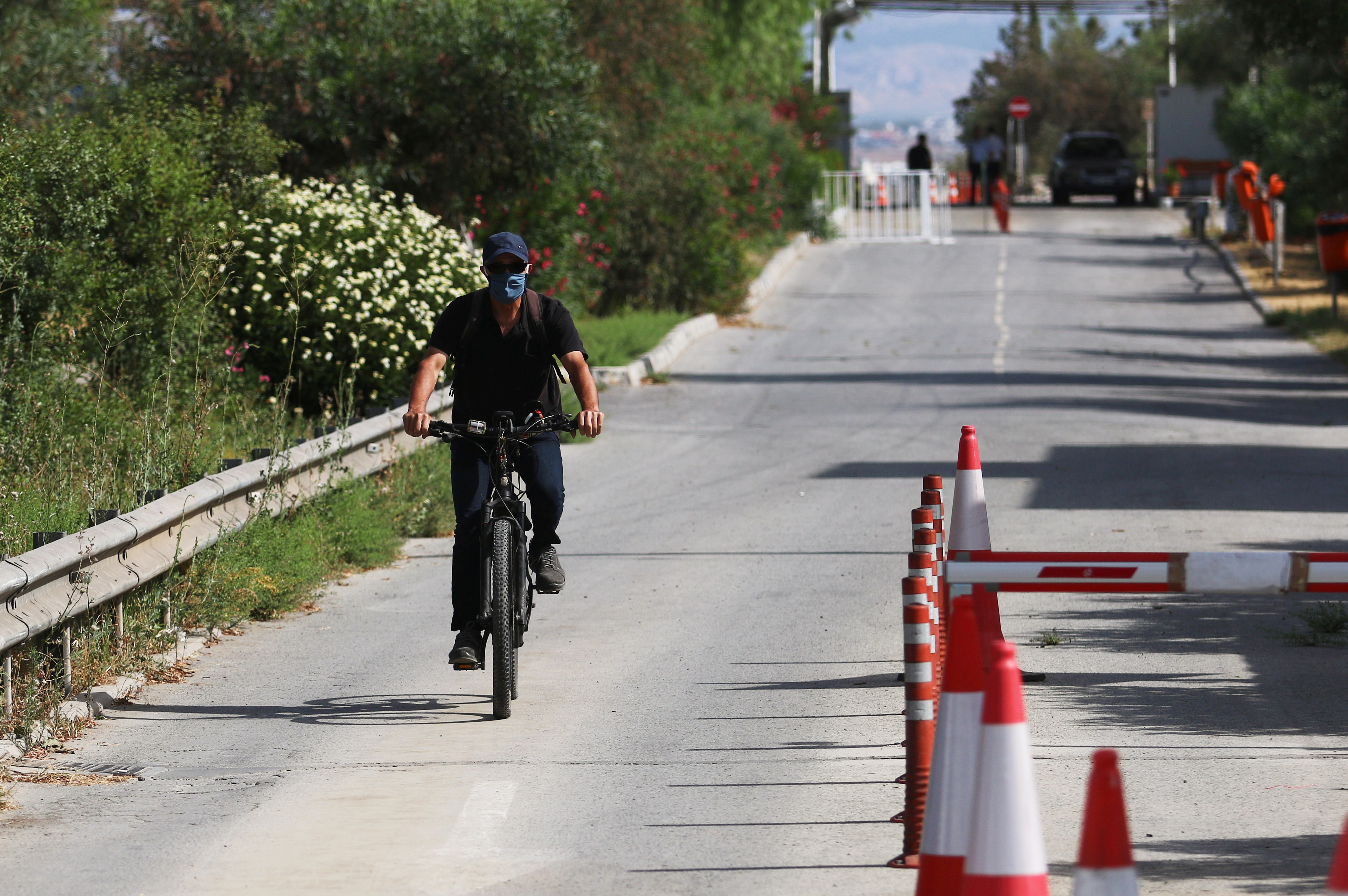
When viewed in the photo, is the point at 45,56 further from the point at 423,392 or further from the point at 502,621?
the point at 502,621

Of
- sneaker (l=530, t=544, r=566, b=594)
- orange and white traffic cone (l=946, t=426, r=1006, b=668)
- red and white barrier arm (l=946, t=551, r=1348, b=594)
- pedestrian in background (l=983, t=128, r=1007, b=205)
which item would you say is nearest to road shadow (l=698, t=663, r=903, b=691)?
Result: orange and white traffic cone (l=946, t=426, r=1006, b=668)

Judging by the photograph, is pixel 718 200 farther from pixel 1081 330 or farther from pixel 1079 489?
pixel 1079 489

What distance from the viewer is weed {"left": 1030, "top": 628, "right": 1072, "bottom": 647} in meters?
8.81

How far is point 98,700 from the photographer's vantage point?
7.64m

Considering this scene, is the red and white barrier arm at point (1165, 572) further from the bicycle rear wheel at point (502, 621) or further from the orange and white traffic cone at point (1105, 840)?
the bicycle rear wheel at point (502, 621)

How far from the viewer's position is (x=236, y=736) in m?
7.30

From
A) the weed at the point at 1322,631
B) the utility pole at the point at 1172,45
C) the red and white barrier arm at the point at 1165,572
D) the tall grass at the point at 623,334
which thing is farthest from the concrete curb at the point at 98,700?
the utility pole at the point at 1172,45

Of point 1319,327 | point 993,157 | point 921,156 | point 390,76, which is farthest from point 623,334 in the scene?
point 993,157

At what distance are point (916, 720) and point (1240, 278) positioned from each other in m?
27.8

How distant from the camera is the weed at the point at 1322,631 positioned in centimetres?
869

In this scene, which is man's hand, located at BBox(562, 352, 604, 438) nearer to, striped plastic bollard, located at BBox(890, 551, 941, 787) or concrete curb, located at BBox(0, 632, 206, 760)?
striped plastic bollard, located at BBox(890, 551, 941, 787)

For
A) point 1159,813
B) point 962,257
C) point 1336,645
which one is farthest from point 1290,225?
point 1159,813

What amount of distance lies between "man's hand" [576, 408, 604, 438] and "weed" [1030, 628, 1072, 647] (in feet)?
8.35

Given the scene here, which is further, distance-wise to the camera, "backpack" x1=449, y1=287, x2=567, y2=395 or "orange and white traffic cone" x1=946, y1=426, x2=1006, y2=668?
"backpack" x1=449, y1=287, x2=567, y2=395
